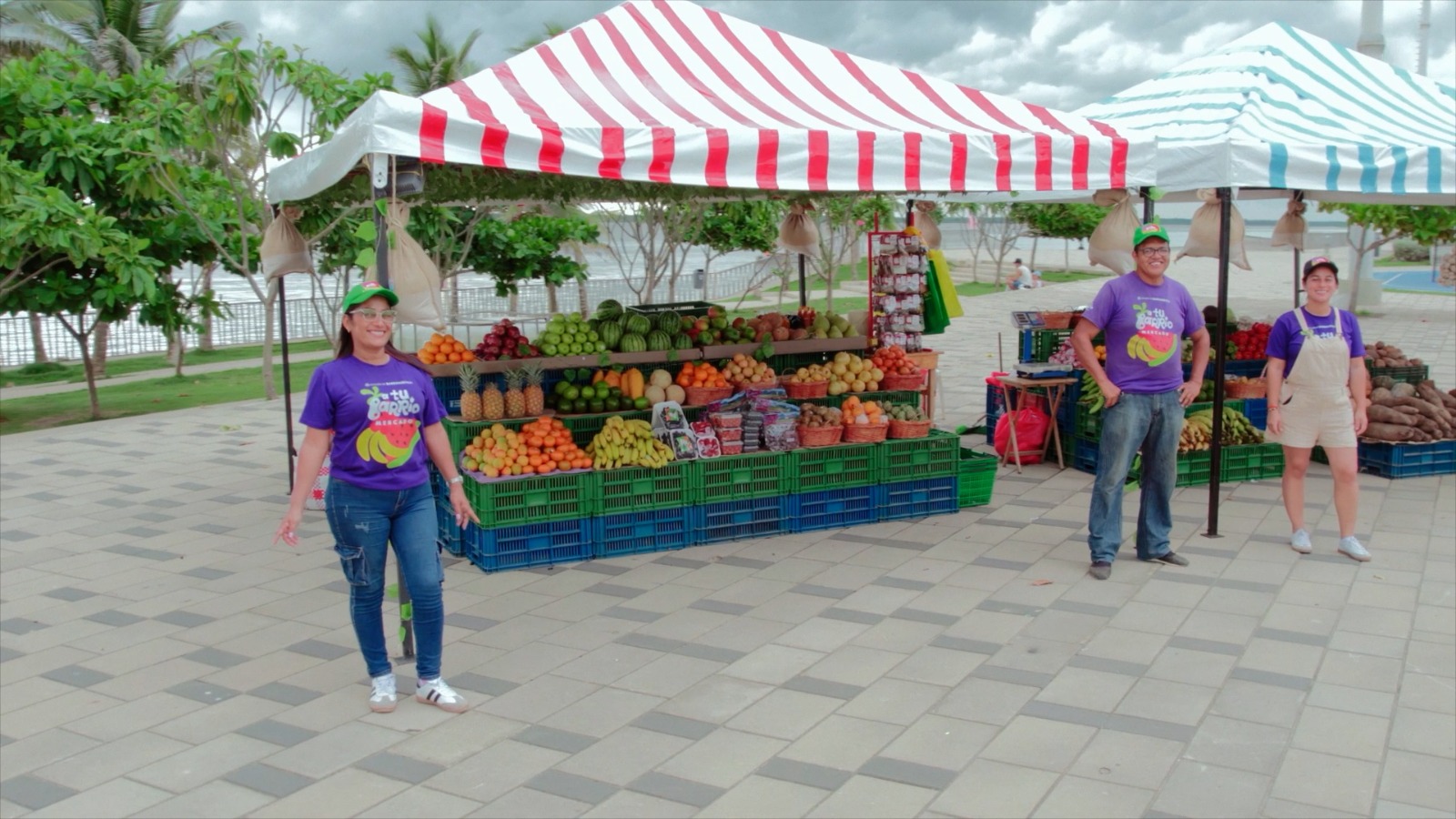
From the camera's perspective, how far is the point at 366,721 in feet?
15.2

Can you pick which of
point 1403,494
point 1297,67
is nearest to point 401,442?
point 1403,494

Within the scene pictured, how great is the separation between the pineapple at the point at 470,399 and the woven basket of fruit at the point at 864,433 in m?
2.42

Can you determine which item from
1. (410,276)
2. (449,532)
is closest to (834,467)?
(449,532)

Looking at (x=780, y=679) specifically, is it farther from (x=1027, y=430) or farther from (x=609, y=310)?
(x=1027, y=430)

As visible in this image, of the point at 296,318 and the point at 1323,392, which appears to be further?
the point at 296,318

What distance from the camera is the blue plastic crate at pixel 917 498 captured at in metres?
7.72

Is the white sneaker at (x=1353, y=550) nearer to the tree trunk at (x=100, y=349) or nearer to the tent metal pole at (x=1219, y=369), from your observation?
the tent metal pole at (x=1219, y=369)

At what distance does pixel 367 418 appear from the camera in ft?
14.4

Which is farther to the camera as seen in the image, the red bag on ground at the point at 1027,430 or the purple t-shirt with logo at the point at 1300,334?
the red bag on ground at the point at 1027,430

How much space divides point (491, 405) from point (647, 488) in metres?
1.18

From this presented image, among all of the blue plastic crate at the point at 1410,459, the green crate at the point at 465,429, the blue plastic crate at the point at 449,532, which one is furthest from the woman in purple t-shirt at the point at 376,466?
the blue plastic crate at the point at 1410,459

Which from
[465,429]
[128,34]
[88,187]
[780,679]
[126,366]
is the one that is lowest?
[780,679]

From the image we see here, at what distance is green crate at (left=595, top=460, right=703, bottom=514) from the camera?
22.6ft

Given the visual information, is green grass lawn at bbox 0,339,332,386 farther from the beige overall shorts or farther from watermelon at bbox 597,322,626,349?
the beige overall shorts
